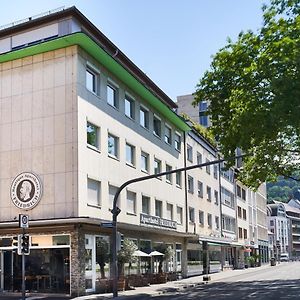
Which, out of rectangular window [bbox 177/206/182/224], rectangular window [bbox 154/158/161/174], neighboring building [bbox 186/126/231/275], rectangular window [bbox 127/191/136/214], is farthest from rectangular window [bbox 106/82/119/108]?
neighboring building [bbox 186/126/231/275]

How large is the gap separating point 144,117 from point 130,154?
4108 mm

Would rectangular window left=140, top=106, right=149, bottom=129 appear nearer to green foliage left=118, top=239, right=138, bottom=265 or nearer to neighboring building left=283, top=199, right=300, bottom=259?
green foliage left=118, top=239, right=138, bottom=265

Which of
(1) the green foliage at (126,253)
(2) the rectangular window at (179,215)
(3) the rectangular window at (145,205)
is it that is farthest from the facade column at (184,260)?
(1) the green foliage at (126,253)

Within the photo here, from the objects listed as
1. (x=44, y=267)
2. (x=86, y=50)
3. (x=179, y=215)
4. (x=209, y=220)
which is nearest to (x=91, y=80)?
(x=86, y=50)

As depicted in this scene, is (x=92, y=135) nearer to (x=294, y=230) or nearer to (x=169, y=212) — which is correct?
(x=169, y=212)

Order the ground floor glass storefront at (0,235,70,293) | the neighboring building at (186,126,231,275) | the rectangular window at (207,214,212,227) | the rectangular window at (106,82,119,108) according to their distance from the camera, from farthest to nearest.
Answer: the rectangular window at (207,214,212,227) < the neighboring building at (186,126,231,275) < the rectangular window at (106,82,119,108) < the ground floor glass storefront at (0,235,70,293)

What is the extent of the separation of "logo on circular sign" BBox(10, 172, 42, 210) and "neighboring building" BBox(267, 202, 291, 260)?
123623 millimetres

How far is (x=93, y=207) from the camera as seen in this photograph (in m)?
26.9

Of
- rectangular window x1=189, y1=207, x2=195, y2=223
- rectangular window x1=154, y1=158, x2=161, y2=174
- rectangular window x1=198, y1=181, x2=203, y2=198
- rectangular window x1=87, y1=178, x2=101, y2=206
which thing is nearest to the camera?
rectangular window x1=87, y1=178, x2=101, y2=206

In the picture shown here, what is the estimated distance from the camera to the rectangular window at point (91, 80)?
28.0m

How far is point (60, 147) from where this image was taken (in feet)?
86.5

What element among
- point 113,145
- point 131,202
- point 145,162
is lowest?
point 131,202

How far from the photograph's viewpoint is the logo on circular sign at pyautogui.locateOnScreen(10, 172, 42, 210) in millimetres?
26516

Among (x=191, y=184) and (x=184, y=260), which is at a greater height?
(x=191, y=184)
